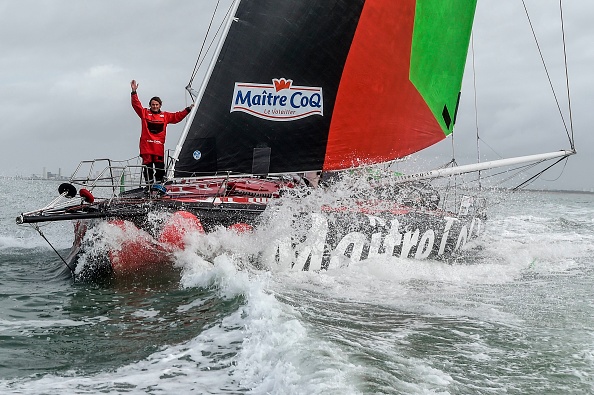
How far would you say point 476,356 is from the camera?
382 centimetres

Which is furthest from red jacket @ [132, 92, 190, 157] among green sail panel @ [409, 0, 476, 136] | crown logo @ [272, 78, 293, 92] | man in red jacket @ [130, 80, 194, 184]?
green sail panel @ [409, 0, 476, 136]

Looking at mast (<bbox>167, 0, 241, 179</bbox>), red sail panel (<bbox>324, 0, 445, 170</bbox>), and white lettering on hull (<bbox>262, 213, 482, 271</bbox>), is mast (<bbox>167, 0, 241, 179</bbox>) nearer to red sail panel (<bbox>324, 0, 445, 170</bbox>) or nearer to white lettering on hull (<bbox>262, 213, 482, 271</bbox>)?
red sail panel (<bbox>324, 0, 445, 170</bbox>)

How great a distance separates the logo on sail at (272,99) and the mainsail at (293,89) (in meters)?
0.01

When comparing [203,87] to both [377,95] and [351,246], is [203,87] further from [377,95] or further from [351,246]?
[351,246]

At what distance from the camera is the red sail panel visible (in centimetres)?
761

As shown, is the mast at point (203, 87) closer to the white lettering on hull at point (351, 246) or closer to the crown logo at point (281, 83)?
the crown logo at point (281, 83)

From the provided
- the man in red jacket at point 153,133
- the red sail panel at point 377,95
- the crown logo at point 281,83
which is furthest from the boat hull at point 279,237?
the crown logo at point 281,83

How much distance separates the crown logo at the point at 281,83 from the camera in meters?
7.33

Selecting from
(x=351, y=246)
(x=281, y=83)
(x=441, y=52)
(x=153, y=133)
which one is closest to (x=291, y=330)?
(x=351, y=246)

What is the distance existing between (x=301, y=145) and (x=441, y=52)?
282 centimetres

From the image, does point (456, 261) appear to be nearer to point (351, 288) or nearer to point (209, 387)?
point (351, 288)

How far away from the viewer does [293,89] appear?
24.2ft

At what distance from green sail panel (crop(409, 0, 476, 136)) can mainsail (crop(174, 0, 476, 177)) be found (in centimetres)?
57

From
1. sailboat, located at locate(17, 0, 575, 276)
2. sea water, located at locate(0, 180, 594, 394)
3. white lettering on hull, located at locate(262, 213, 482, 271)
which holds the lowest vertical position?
sea water, located at locate(0, 180, 594, 394)
